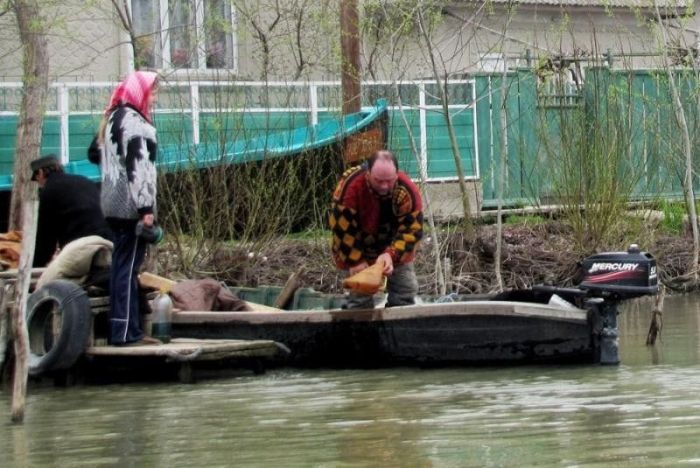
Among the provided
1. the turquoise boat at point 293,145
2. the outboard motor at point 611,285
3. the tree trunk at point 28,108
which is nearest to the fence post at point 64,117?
the tree trunk at point 28,108

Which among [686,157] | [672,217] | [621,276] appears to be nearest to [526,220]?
[672,217]

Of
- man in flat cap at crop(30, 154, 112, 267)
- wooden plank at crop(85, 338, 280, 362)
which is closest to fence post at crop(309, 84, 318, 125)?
man in flat cap at crop(30, 154, 112, 267)

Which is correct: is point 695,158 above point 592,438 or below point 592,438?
above

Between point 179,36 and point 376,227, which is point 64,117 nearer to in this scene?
point 179,36

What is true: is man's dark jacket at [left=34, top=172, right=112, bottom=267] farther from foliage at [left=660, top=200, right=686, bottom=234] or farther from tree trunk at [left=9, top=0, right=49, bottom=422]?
foliage at [left=660, top=200, right=686, bottom=234]

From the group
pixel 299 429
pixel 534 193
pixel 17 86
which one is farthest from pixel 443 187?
pixel 299 429

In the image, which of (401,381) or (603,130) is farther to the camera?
(603,130)

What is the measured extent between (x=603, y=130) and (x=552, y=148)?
73cm

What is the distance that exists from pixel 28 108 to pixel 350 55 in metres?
3.52

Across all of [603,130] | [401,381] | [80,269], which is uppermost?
[603,130]

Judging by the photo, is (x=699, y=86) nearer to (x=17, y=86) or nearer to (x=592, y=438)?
(x=17, y=86)

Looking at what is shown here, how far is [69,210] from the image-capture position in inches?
455

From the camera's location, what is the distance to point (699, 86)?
1778 centimetres

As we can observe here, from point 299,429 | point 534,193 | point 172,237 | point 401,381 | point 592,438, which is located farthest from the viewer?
point 534,193
